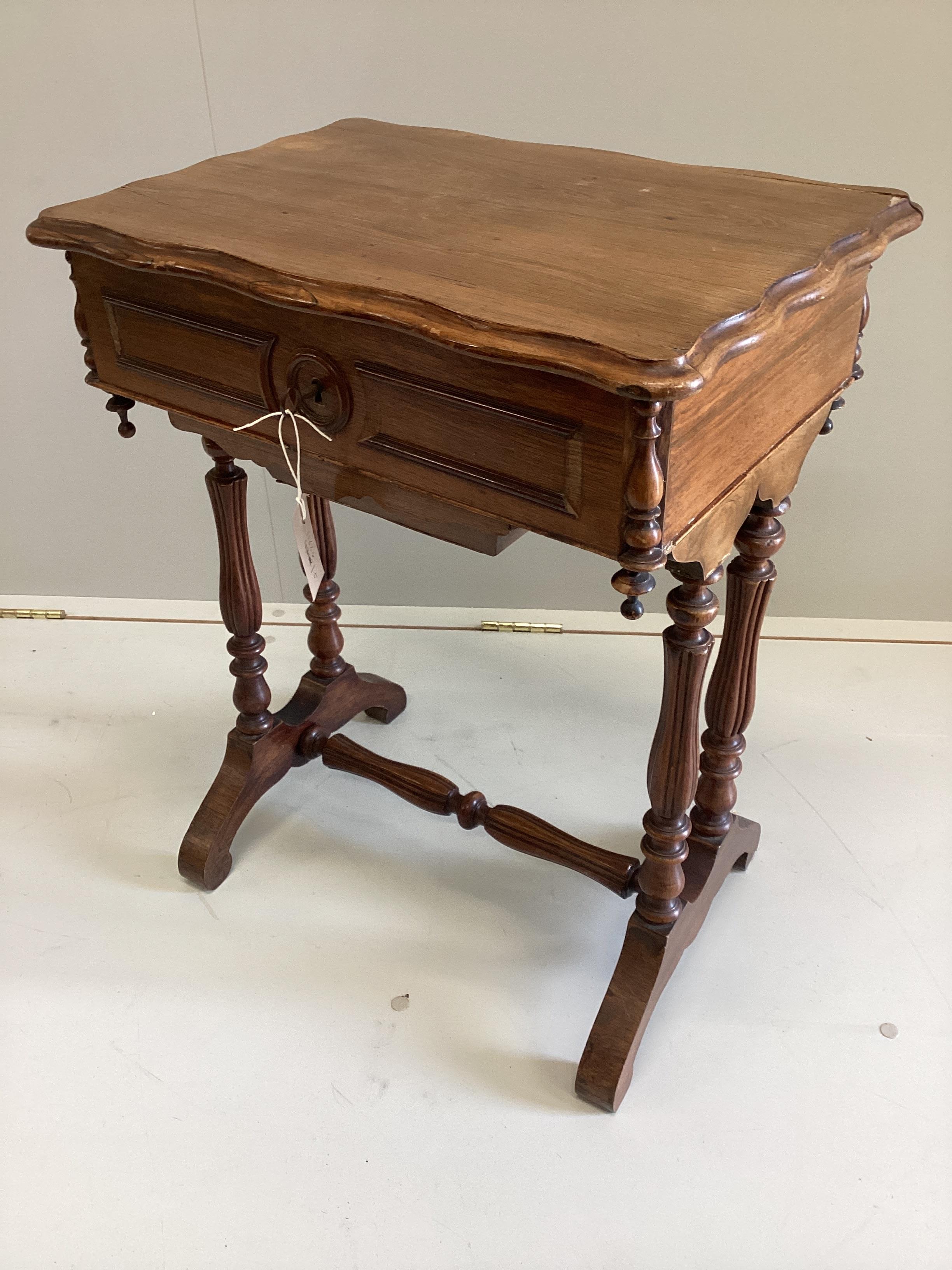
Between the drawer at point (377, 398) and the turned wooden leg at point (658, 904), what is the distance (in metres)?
0.33

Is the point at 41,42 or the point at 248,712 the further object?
the point at 41,42

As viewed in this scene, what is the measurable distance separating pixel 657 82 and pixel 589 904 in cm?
141

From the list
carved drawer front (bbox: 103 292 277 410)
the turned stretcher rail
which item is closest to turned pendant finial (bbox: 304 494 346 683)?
the turned stretcher rail

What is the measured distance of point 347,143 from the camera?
65.6 inches

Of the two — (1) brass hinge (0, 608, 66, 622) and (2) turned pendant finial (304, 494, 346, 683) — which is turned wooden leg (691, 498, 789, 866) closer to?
(2) turned pendant finial (304, 494, 346, 683)

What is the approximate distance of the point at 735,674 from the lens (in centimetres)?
165

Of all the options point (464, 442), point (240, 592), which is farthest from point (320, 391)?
point (240, 592)

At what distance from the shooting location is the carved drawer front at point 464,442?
3.69ft

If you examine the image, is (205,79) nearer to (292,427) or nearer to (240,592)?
(240,592)

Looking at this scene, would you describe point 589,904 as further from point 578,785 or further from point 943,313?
point 943,313

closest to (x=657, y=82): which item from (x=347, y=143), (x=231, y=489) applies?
(x=347, y=143)

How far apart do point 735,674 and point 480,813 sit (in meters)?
0.46

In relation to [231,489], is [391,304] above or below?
above

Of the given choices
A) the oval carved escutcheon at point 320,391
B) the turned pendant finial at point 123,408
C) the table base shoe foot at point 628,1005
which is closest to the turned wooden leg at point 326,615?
the turned pendant finial at point 123,408
